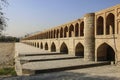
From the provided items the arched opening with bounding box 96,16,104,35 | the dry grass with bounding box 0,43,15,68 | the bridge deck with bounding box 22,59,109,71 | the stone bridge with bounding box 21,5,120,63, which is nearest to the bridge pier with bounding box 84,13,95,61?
the stone bridge with bounding box 21,5,120,63

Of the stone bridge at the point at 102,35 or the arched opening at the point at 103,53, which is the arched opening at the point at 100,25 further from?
the arched opening at the point at 103,53

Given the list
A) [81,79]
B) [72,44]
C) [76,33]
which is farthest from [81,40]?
[81,79]

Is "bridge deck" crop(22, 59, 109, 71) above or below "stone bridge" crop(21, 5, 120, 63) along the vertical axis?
below

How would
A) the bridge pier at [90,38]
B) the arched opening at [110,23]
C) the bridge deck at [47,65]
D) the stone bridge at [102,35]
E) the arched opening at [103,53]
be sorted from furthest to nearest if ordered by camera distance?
the bridge pier at [90,38] < the arched opening at [103,53] < the arched opening at [110,23] < the stone bridge at [102,35] < the bridge deck at [47,65]

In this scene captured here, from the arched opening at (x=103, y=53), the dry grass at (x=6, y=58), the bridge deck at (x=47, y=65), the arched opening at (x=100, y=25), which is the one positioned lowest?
the dry grass at (x=6, y=58)

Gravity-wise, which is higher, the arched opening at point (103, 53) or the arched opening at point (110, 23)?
the arched opening at point (110, 23)

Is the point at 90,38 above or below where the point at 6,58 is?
above

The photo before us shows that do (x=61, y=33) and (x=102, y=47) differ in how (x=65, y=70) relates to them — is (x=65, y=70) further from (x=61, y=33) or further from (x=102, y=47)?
(x=61, y=33)

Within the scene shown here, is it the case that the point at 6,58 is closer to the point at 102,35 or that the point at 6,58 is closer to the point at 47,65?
the point at 47,65

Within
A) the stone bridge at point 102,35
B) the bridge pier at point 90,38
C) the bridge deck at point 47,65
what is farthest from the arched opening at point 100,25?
the bridge deck at point 47,65

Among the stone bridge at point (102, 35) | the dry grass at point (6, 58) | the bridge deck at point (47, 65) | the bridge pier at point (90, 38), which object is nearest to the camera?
the bridge deck at point (47, 65)

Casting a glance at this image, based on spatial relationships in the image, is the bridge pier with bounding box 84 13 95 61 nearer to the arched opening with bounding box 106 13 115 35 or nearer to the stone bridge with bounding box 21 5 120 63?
the stone bridge with bounding box 21 5 120 63

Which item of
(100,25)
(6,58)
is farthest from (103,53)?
(6,58)

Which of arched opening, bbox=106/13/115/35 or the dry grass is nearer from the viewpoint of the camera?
arched opening, bbox=106/13/115/35
